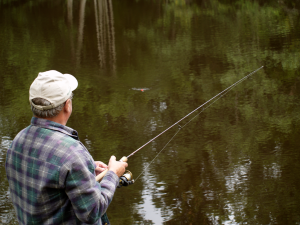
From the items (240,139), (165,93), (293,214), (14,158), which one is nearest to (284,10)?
(165,93)

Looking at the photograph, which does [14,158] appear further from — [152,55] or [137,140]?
[152,55]

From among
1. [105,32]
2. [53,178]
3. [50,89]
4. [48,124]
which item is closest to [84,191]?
[53,178]

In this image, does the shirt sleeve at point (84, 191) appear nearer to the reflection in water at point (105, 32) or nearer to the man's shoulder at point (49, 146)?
the man's shoulder at point (49, 146)

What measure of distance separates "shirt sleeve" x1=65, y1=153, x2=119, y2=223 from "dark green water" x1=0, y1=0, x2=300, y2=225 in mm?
1645

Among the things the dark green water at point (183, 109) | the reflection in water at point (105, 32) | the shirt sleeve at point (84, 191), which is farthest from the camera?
the reflection in water at point (105, 32)

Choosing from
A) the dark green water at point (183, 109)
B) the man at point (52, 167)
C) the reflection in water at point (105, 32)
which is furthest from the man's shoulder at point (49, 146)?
the reflection in water at point (105, 32)

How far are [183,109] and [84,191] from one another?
433cm

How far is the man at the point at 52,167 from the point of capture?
1.50 meters

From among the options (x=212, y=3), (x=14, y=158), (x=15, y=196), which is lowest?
(x=212, y=3)

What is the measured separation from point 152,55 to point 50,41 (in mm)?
4238

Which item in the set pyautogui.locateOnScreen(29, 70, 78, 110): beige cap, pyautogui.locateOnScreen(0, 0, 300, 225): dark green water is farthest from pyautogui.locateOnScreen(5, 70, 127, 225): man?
pyautogui.locateOnScreen(0, 0, 300, 225): dark green water

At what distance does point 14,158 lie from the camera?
Answer: 161 centimetres

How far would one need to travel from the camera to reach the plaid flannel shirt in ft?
4.89

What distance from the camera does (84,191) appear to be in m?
1.51
